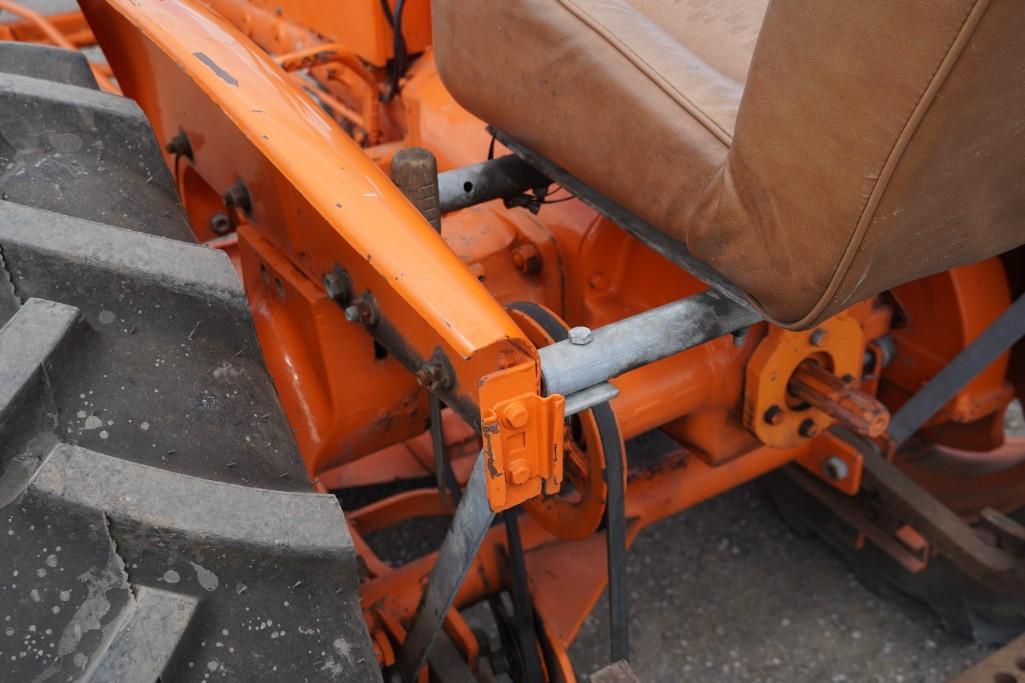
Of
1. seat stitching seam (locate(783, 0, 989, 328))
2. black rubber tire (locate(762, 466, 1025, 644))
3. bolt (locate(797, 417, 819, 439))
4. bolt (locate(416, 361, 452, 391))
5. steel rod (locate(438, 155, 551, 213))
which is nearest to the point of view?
seat stitching seam (locate(783, 0, 989, 328))

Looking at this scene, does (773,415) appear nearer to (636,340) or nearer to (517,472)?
(636,340)

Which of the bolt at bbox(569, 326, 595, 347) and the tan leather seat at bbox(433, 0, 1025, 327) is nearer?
the tan leather seat at bbox(433, 0, 1025, 327)

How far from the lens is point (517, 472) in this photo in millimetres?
784

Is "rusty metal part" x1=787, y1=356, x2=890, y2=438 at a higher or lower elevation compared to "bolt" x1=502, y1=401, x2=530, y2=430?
lower

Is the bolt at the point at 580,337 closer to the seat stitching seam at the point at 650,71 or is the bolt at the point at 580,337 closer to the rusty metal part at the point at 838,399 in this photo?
the seat stitching seam at the point at 650,71

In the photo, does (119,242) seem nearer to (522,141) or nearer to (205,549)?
(205,549)

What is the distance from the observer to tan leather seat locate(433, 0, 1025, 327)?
654 mm

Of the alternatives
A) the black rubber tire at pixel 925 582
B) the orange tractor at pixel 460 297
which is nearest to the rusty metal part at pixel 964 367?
the orange tractor at pixel 460 297

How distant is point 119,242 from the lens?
85cm

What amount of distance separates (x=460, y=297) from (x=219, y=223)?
2.96 ft

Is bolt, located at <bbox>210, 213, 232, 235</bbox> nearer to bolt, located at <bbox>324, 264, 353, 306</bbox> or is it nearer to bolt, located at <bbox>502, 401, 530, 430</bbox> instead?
bolt, located at <bbox>324, 264, 353, 306</bbox>

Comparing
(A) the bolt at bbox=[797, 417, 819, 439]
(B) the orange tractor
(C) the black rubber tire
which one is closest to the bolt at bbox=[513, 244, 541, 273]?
(B) the orange tractor

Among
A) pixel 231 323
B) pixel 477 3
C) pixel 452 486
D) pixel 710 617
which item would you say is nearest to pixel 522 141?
pixel 477 3

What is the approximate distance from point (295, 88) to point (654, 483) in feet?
2.66
